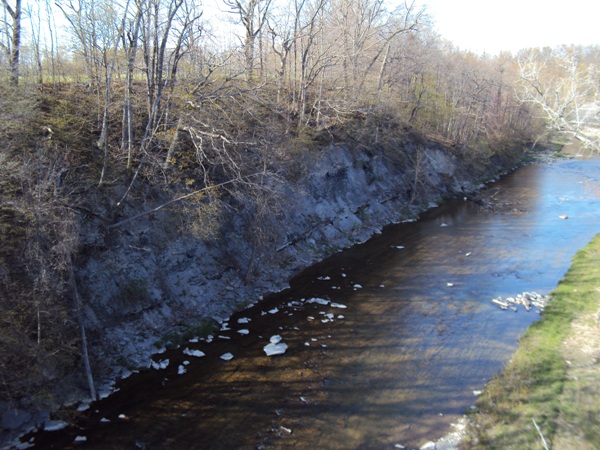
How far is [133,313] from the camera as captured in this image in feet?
47.4

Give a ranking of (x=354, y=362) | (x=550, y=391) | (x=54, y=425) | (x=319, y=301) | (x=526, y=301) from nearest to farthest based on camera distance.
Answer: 1. (x=54, y=425)
2. (x=550, y=391)
3. (x=354, y=362)
4. (x=526, y=301)
5. (x=319, y=301)

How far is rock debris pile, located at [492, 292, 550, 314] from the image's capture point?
55.4ft

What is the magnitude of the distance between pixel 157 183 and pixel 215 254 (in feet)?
13.2

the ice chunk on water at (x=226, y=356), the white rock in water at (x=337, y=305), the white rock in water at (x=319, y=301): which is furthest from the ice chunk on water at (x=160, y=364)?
the white rock in water at (x=337, y=305)

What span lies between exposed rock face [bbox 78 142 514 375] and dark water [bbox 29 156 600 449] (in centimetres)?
135

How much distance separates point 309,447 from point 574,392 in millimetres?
7294

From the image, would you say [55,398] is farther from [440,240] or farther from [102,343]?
[440,240]

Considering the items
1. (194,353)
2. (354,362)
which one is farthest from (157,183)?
(354,362)

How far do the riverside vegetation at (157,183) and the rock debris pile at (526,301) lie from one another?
24.6ft

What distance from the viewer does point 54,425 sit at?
411 inches

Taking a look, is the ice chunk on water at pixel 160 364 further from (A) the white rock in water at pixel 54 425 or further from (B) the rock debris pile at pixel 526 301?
(B) the rock debris pile at pixel 526 301

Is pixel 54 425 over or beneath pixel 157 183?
beneath

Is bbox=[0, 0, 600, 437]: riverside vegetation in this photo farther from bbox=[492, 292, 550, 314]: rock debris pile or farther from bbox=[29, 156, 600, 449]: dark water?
bbox=[492, 292, 550, 314]: rock debris pile

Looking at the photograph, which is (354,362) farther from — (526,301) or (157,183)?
(157,183)
